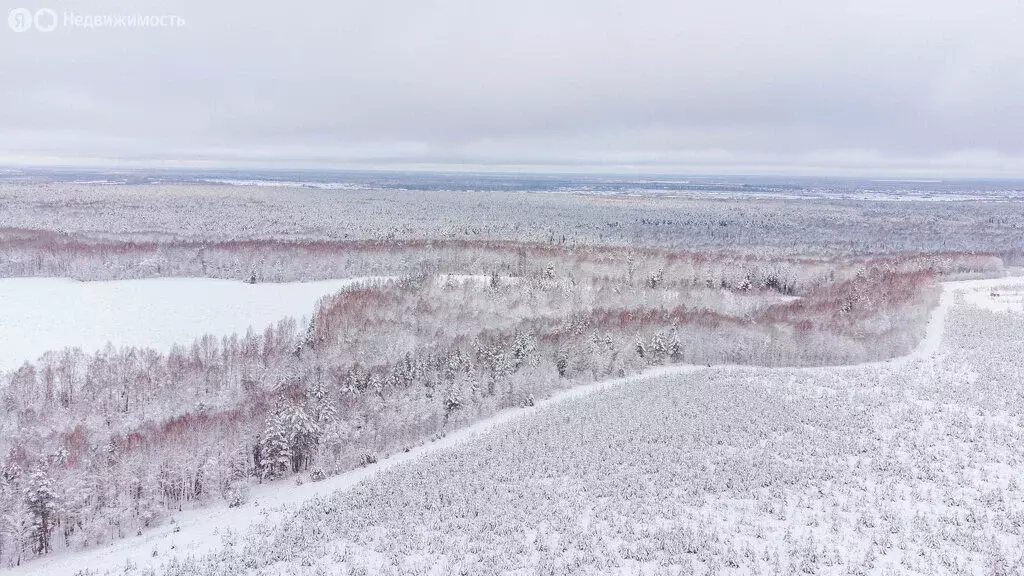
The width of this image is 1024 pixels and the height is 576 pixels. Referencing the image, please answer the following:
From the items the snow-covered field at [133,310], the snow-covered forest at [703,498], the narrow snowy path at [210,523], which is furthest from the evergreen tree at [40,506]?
the snow-covered field at [133,310]

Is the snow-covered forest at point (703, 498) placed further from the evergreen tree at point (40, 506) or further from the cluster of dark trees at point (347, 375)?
the evergreen tree at point (40, 506)

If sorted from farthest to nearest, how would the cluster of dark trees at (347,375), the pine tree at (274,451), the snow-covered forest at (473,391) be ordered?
the pine tree at (274,451), the cluster of dark trees at (347,375), the snow-covered forest at (473,391)

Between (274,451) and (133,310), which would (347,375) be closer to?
(274,451)

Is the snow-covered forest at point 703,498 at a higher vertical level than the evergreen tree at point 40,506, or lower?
higher

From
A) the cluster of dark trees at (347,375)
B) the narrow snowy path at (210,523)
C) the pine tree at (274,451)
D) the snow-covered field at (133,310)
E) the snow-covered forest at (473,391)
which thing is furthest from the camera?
the snow-covered field at (133,310)

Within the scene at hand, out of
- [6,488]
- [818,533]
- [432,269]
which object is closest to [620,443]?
[818,533]

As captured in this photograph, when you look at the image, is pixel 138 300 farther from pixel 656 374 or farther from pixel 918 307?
pixel 918 307
